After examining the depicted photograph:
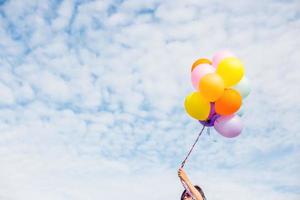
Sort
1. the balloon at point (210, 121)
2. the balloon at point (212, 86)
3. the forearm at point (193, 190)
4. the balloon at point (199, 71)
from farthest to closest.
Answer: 1. the balloon at point (210, 121)
2. the balloon at point (199, 71)
3. the balloon at point (212, 86)
4. the forearm at point (193, 190)

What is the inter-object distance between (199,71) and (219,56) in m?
0.59

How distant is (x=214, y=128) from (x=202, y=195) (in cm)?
144

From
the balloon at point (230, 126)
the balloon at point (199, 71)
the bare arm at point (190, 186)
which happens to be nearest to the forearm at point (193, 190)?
the bare arm at point (190, 186)

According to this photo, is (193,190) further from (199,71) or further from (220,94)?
(199,71)

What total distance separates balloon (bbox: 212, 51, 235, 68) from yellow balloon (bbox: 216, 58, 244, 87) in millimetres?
199

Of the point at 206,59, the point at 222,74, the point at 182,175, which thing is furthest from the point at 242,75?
the point at 182,175

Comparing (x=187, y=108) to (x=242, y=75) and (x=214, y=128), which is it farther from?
(x=242, y=75)

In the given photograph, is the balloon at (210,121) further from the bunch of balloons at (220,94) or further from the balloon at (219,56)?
the balloon at (219,56)

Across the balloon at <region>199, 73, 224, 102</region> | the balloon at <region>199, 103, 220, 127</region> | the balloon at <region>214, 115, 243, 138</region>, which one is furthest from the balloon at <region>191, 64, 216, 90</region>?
the balloon at <region>214, 115, 243, 138</region>

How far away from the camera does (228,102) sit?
5.93 meters

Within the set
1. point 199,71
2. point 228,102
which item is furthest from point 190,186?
point 199,71

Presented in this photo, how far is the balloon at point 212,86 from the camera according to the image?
588cm

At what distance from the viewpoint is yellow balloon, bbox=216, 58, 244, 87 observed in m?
6.09

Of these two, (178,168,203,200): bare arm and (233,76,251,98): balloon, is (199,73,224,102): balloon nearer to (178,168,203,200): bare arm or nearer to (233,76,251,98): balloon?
(233,76,251,98): balloon
